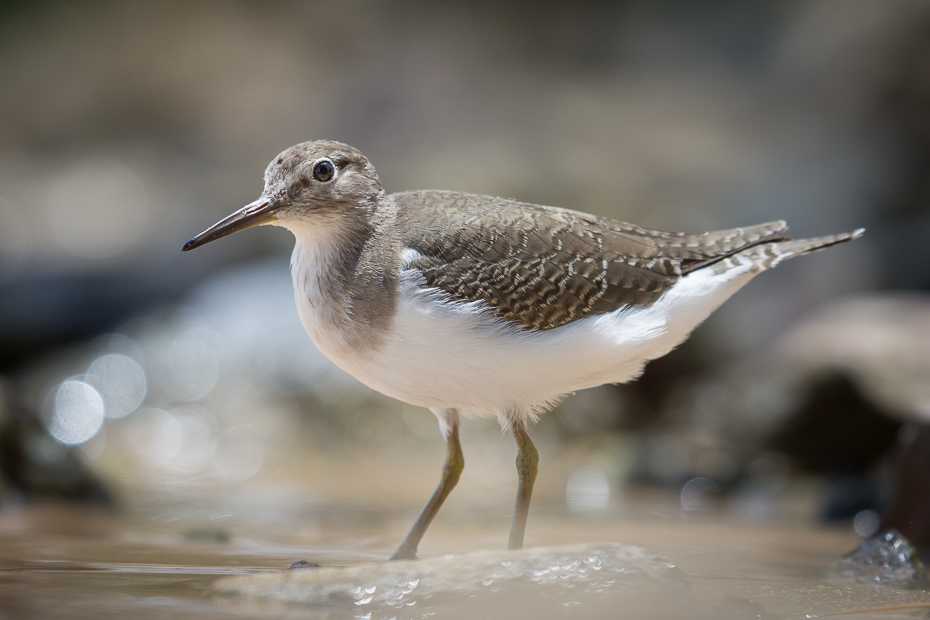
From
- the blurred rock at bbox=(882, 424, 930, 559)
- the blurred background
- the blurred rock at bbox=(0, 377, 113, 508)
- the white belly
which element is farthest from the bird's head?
the blurred rock at bbox=(882, 424, 930, 559)

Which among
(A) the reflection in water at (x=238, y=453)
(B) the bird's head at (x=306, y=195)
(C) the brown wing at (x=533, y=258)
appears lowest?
(A) the reflection in water at (x=238, y=453)

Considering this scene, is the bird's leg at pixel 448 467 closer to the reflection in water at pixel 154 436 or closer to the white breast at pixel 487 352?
the white breast at pixel 487 352

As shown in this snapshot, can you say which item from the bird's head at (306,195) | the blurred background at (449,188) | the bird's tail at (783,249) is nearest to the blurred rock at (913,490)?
the blurred background at (449,188)

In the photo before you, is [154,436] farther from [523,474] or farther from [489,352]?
[489,352]

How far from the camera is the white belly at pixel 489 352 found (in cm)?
510

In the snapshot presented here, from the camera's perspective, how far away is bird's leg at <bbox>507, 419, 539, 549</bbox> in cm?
555

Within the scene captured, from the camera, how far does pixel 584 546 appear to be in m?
4.70

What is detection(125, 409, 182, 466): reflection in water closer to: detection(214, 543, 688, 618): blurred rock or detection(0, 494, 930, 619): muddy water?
detection(0, 494, 930, 619): muddy water

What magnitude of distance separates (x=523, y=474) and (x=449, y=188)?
32.4 feet

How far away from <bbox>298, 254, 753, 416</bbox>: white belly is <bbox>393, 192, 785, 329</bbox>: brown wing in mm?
112

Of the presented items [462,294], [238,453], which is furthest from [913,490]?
[238,453]

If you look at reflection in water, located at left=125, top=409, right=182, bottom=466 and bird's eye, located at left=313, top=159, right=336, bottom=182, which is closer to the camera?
bird's eye, located at left=313, top=159, right=336, bottom=182

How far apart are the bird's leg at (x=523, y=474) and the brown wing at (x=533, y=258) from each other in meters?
0.78

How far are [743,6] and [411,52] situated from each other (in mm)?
8907
